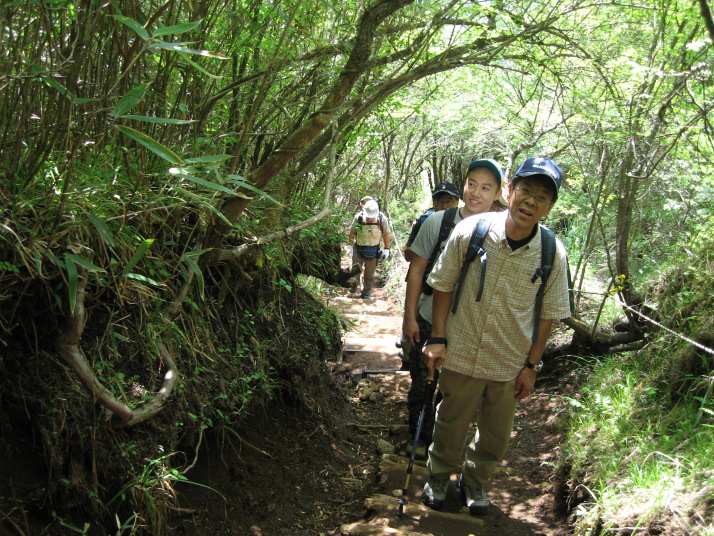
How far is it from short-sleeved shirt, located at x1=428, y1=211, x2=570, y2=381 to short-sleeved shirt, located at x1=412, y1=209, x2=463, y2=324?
2.05 ft

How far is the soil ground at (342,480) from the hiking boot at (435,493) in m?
0.08

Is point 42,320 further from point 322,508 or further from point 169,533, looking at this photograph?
point 322,508

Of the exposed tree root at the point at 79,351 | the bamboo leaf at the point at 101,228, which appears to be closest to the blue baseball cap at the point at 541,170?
the bamboo leaf at the point at 101,228

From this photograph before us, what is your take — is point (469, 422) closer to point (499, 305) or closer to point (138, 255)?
point (499, 305)

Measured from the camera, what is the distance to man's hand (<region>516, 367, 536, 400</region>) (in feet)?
11.8

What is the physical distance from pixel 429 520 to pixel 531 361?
1.12 metres

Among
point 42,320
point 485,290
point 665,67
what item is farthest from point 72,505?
point 665,67

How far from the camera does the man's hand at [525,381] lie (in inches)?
141

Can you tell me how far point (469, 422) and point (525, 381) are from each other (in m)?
0.45

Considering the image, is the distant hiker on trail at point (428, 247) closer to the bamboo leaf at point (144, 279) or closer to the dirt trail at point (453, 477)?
the dirt trail at point (453, 477)

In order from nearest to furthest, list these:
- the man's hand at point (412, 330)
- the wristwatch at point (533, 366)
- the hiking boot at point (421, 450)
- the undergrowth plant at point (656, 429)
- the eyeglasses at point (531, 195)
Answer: the undergrowth plant at point (656, 429)
the eyeglasses at point (531, 195)
the wristwatch at point (533, 366)
the man's hand at point (412, 330)
the hiking boot at point (421, 450)

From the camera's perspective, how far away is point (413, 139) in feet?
62.1

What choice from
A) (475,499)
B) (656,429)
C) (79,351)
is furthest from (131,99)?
(656,429)

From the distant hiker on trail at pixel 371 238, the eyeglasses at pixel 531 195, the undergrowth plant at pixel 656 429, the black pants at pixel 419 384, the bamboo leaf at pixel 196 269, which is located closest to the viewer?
the bamboo leaf at pixel 196 269
